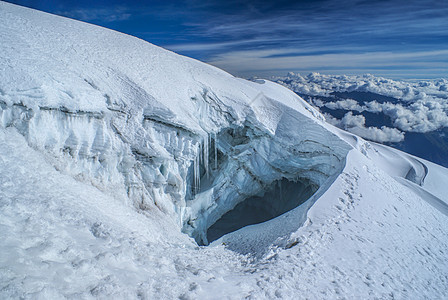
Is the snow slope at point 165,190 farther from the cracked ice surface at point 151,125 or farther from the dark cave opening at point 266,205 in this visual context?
the dark cave opening at point 266,205

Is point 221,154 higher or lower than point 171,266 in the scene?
lower

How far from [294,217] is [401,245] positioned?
10.7 ft

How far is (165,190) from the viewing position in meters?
9.73

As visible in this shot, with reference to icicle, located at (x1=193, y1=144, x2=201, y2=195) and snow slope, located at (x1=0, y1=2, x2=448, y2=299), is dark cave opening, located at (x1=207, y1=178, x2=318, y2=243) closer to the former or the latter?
snow slope, located at (x1=0, y1=2, x2=448, y2=299)

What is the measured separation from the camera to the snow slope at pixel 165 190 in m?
4.16

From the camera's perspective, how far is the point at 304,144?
1266 cm

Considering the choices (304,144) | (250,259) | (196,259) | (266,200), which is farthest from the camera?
(266,200)

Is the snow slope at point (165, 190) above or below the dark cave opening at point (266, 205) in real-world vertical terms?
above

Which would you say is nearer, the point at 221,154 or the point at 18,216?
the point at 18,216

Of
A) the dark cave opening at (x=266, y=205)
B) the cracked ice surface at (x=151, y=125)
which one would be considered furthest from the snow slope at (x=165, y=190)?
the dark cave opening at (x=266, y=205)

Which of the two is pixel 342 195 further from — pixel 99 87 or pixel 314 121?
pixel 99 87

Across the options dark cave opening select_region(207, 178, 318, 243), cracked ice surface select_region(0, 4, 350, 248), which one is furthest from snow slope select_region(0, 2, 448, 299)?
dark cave opening select_region(207, 178, 318, 243)

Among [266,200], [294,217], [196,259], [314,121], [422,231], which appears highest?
[314,121]

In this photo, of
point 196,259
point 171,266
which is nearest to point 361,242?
point 196,259
